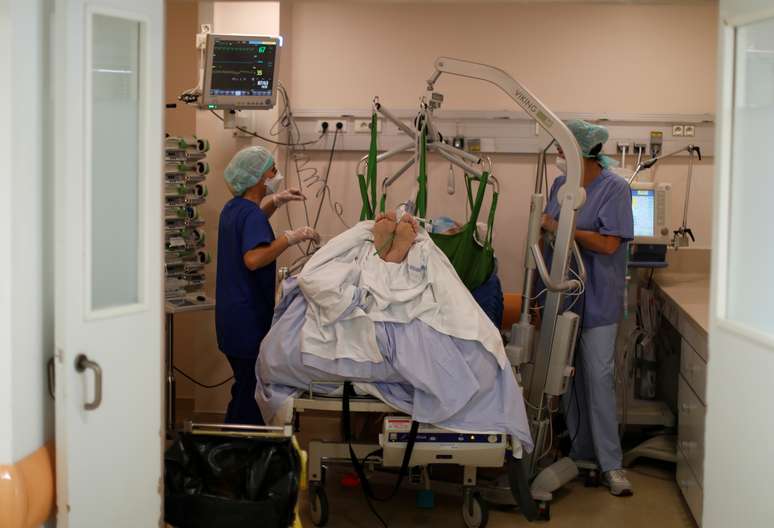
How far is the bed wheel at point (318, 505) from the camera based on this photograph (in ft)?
11.4

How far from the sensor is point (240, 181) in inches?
150

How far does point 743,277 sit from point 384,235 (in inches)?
51.5

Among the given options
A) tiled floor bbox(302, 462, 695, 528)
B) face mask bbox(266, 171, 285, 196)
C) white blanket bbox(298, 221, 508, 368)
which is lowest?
tiled floor bbox(302, 462, 695, 528)

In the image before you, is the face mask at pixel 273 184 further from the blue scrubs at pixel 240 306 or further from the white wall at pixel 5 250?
the white wall at pixel 5 250

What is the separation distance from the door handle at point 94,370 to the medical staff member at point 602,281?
7.34 ft

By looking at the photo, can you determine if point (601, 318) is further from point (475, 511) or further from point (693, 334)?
point (475, 511)

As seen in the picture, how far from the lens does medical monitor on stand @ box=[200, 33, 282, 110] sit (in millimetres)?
4273

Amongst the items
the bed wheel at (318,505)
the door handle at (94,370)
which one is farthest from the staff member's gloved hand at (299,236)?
the door handle at (94,370)

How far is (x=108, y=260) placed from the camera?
7.66ft

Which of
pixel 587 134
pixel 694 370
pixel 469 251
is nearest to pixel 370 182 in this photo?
pixel 469 251

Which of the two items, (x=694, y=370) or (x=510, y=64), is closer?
(x=694, y=370)

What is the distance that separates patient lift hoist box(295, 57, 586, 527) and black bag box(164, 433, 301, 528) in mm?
649

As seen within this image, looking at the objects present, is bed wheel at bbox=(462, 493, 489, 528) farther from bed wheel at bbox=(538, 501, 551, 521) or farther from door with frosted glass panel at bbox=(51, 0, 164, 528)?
door with frosted glass panel at bbox=(51, 0, 164, 528)

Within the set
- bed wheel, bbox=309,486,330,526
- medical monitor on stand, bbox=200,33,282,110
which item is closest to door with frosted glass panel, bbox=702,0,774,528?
bed wheel, bbox=309,486,330,526
